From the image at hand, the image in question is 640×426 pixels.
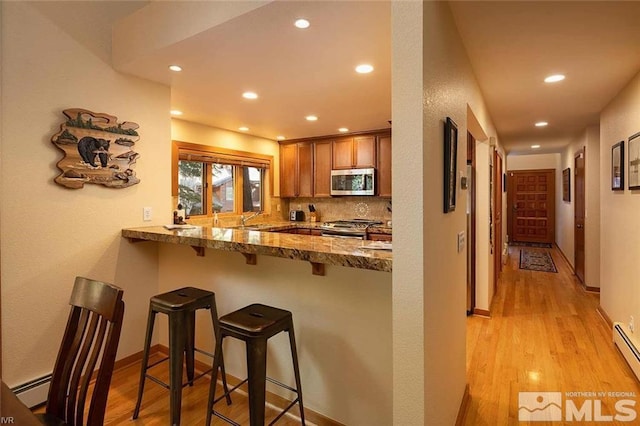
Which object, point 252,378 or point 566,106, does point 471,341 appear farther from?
point 566,106

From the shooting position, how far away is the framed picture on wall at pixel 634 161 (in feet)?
8.38

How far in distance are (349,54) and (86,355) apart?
6.70 feet

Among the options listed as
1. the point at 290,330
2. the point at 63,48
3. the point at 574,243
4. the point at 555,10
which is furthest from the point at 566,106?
the point at 63,48

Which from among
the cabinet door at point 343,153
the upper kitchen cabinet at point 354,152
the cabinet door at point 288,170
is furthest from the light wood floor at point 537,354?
the cabinet door at point 288,170

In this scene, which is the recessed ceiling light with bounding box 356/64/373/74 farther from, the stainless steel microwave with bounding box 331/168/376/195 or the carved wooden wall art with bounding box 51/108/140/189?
the stainless steel microwave with bounding box 331/168/376/195

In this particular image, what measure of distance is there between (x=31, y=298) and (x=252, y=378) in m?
1.64

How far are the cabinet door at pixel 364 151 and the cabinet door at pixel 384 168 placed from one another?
10cm

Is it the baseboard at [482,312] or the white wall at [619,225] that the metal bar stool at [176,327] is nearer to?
the baseboard at [482,312]

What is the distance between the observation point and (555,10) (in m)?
1.76

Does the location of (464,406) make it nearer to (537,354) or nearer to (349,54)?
(537,354)

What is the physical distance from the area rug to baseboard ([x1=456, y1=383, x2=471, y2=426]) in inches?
183

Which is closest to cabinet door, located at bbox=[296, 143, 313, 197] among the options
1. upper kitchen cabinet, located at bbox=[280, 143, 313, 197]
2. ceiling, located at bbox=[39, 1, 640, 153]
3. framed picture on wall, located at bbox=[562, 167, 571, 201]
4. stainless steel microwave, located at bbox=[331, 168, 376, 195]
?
upper kitchen cabinet, located at bbox=[280, 143, 313, 197]

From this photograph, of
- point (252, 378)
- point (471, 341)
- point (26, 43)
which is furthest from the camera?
point (471, 341)

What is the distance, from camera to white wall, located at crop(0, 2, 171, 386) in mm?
2014
